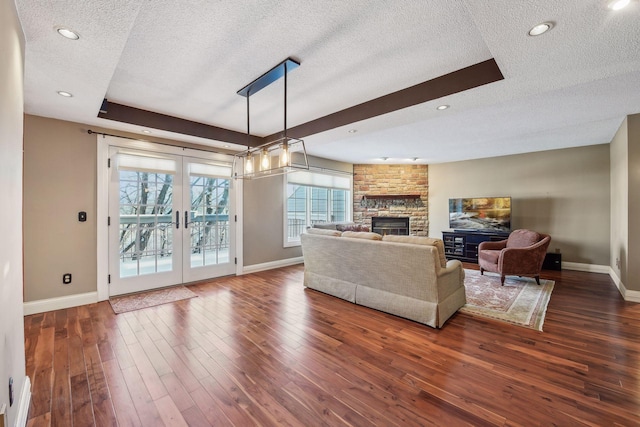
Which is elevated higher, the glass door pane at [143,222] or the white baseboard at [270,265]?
the glass door pane at [143,222]

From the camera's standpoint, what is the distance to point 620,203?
4.09 meters

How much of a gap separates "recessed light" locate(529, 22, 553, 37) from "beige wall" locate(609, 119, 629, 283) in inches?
130

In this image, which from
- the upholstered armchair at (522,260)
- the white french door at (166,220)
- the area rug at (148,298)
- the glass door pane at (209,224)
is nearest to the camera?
the area rug at (148,298)

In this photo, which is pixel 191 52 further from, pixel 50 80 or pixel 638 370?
pixel 638 370

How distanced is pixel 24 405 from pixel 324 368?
186cm

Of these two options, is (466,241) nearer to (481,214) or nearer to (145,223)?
(481,214)

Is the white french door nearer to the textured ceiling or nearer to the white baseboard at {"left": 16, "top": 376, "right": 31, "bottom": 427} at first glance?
the textured ceiling

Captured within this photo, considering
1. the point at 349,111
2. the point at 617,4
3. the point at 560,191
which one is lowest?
the point at 560,191

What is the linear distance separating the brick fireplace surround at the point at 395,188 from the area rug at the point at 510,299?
282 centimetres

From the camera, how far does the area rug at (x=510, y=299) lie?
3.06 meters

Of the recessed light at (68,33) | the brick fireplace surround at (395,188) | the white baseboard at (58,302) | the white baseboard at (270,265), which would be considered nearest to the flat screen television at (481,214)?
the brick fireplace surround at (395,188)

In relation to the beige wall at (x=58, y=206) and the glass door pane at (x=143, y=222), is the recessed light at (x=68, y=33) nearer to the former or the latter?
the beige wall at (x=58, y=206)

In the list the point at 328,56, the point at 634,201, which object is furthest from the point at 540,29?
the point at 634,201

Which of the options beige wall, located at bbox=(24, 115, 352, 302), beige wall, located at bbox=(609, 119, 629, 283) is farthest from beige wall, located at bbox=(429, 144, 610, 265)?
beige wall, located at bbox=(24, 115, 352, 302)
